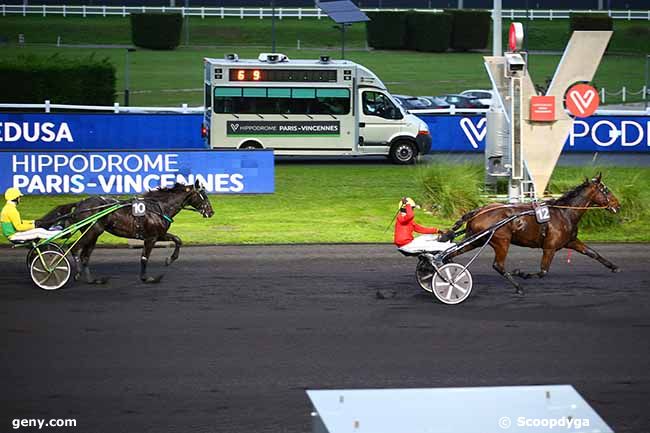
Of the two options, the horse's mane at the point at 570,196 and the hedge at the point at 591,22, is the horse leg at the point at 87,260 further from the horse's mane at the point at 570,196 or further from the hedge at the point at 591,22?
the hedge at the point at 591,22

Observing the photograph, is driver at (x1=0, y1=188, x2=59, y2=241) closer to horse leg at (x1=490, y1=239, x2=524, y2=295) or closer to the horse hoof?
the horse hoof

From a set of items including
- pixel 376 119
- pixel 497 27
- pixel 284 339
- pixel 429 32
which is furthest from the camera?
pixel 429 32

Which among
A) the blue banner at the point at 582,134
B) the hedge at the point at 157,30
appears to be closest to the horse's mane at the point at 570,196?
the blue banner at the point at 582,134

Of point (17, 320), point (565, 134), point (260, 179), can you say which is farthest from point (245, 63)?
point (17, 320)

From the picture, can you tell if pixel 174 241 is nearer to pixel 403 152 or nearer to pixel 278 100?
pixel 278 100

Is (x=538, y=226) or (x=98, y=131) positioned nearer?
(x=538, y=226)

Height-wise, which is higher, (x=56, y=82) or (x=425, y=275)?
(x=56, y=82)

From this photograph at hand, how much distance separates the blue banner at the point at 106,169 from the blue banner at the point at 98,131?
8253mm

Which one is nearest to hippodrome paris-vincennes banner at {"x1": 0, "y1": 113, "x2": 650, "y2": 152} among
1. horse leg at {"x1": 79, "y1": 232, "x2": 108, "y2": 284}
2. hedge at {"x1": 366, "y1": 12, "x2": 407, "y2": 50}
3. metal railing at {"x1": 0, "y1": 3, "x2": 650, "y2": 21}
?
horse leg at {"x1": 79, "y1": 232, "x2": 108, "y2": 284}

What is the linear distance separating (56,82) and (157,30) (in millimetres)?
26697

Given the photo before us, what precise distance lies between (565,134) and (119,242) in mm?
8705

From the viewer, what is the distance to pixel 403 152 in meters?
31.5

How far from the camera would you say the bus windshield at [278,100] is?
2989cm

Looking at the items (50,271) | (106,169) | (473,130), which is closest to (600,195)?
(50,271)
